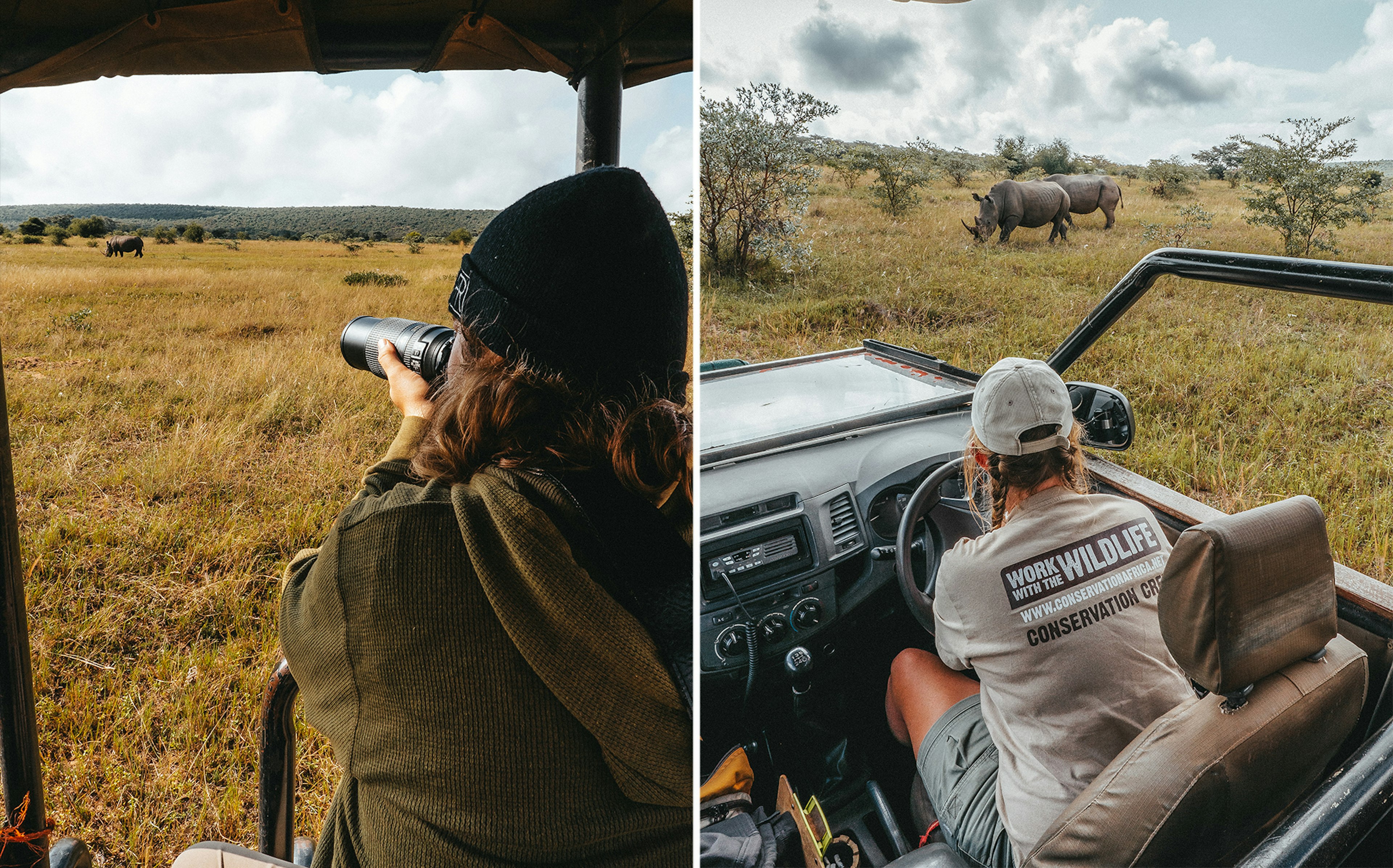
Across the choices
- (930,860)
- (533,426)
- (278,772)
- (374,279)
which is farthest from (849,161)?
(374,279)

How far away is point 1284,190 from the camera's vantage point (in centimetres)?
140

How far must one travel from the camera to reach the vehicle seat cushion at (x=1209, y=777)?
82 cm

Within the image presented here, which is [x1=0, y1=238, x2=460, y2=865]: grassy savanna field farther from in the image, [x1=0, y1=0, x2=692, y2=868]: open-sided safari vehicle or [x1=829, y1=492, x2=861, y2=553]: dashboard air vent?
[x1=829, y1=492, x2=861, y2=553]: dashboard air vent

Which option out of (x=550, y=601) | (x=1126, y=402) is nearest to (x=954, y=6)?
(x=1126, y=402)

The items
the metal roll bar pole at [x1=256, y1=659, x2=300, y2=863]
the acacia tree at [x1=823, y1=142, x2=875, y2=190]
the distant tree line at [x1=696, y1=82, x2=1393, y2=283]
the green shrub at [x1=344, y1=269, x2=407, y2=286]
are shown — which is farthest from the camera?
the green shrub at [x1=344, y1=269, x2=407, y2=286]

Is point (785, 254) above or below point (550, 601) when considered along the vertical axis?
above

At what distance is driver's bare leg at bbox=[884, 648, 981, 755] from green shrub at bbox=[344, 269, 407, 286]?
297 cm

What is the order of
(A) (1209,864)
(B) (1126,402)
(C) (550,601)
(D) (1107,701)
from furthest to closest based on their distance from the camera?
(B) (1126,402)
(D) (1107,701)
(A) (1209,864)
(C) (550,601)

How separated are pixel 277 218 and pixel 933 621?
2.53m

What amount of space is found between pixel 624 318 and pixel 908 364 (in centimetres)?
92

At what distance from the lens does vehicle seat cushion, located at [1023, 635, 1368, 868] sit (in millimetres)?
823

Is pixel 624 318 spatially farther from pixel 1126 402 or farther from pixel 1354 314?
pixel 1354 314

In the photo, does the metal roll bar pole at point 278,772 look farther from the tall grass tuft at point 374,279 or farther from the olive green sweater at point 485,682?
the tall grass tuft at point 374,279

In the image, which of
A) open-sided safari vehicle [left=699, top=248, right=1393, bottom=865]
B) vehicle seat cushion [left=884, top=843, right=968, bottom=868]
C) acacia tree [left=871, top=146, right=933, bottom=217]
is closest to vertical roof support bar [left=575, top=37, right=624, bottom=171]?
open-sided safari vehicle [left=699, top=248, right=1393, bottom=865]
